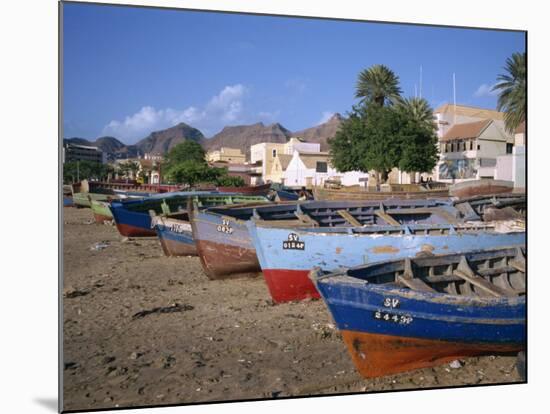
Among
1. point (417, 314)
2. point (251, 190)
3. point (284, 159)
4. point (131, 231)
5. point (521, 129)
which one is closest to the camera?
point (417, 314)

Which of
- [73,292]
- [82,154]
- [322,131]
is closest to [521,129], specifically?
[322,131]

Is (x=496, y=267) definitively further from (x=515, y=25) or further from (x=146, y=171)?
(x=146, y=171)

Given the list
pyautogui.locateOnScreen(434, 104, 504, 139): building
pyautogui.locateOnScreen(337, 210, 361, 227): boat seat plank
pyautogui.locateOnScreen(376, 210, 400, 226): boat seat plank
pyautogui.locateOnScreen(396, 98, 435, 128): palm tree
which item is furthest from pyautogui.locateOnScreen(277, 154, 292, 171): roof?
pyautogui.locateOnScreen(434, 104, 504, 139): building

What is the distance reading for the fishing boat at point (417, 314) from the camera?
3.32 meters

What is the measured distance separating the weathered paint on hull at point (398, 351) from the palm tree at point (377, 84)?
82.8 inches

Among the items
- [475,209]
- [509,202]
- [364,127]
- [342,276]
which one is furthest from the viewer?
[475,209]

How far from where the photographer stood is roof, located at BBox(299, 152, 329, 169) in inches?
201

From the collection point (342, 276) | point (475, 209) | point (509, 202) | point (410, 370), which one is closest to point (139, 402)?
point (342, 276)

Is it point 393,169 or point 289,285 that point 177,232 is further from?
point 393,169

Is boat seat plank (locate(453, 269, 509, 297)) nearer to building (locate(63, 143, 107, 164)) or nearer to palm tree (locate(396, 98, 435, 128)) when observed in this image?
palm tree (locate(396, 98, 435, 128))

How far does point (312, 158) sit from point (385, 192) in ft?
3.90

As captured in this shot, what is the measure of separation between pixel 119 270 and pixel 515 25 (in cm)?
468

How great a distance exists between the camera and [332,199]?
6.20m

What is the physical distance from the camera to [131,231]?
8.26 m
